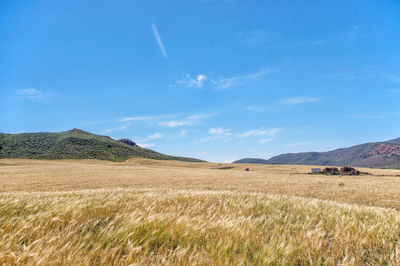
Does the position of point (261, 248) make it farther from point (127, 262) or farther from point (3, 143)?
point (3, 143)

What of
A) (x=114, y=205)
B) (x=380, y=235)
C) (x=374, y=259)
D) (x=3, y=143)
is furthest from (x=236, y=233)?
(x=3, y=143)

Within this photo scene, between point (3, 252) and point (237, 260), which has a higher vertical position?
point (3, 252)

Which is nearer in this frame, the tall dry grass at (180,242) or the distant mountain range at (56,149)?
the tall dry grass at (180,242)

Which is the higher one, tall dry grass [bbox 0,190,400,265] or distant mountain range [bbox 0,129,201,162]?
distant mountain range [bbox 0,129,201,162]

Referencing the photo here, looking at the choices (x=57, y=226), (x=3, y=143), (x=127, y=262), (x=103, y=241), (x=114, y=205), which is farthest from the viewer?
(x=3, y=143)

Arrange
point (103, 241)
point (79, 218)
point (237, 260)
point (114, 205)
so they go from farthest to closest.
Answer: point (114, 205) → point (79, 218) → point (103, 241) → point (237, 260)

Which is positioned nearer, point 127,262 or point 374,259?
point 127,262

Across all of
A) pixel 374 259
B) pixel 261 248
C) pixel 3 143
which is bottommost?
pixel 374 259

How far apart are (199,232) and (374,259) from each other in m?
1.80

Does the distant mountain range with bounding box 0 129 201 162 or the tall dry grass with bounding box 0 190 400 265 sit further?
the distant mountain range with bounding box 0 129 201 162

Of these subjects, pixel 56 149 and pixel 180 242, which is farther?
pixel 56 149

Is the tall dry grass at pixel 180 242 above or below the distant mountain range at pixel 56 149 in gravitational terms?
below

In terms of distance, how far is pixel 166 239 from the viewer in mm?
2303

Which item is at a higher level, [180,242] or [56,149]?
[56,149]
